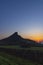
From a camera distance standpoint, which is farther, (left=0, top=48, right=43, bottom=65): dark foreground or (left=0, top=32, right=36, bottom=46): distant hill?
(left=0, top=32, right=36, bottom=46): distant hill

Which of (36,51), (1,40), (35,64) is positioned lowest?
(35,64)

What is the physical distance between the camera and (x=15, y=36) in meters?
27.4

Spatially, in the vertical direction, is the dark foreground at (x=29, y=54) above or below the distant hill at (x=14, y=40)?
below

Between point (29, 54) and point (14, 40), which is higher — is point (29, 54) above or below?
below

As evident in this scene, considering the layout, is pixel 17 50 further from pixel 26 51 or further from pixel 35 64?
pixel 35 64

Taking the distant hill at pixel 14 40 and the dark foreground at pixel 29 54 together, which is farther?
the distant hill at pixel 14 40

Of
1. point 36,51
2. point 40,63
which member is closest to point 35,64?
point 40,63

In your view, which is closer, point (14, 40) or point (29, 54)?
point (29, 54)

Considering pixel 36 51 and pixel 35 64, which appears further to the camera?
pixel 36 51

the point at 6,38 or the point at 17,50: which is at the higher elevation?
the point at 6,38

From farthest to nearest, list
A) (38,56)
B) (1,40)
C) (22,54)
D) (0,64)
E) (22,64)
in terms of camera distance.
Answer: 1. (1,40)
2. (22,54)
3. (38,56)
4. (22,64)
5. (0,64)

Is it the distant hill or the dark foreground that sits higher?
the distant hill

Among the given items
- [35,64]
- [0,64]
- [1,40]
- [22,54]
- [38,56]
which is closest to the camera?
[0,64]

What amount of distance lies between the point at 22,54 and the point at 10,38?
29.5 ft
